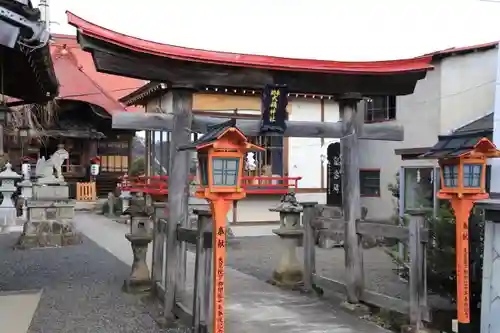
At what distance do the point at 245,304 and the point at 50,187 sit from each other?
29.2 feet

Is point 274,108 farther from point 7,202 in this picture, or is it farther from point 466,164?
point 7,202

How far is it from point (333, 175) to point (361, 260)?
468 inches

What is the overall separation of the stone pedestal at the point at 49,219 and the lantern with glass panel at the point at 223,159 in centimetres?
933

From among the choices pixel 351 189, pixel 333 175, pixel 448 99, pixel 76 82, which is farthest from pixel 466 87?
pixel 76 82

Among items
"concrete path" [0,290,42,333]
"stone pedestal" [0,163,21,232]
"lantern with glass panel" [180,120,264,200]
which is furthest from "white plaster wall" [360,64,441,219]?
"stone pedestal" [0,163,21,232]

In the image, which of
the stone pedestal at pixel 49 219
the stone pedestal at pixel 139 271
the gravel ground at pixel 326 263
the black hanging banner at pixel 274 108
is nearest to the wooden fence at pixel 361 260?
the gravel ground at pixel 326 263

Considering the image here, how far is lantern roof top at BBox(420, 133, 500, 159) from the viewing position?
19.7 ft

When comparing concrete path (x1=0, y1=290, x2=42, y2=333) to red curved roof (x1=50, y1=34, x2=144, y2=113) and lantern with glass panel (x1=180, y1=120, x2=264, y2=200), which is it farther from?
red curved roof (x1=50, y1=34, x2=144, y2=113)

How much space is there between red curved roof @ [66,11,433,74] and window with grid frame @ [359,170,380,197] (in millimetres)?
10570

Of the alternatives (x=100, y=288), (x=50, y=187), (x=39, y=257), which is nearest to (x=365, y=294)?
(x=100, y=288)

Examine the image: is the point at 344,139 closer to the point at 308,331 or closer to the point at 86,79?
the point at 308,331

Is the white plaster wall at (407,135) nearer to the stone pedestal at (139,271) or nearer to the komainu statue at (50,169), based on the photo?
the stone pedestal at (139,271)

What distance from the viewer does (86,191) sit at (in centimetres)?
2677

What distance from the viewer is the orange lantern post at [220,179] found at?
5.34 m
